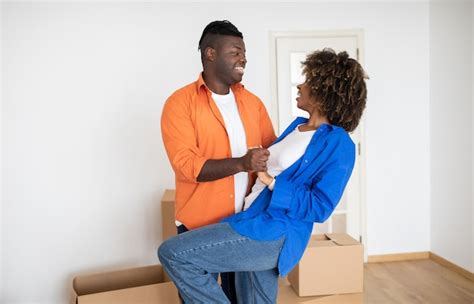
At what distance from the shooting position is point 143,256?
3725 mm

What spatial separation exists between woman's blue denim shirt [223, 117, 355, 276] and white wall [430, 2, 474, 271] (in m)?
2.52

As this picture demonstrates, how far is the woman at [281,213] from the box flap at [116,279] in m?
1.31

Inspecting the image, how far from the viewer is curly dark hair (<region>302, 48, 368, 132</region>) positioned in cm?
178

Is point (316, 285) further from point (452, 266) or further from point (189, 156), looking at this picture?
point (452, 266)

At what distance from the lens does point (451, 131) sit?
3947 millimetres

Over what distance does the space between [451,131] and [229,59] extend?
2.72 meters

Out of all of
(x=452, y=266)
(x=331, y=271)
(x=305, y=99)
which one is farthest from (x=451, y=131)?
(x=305, y=99)

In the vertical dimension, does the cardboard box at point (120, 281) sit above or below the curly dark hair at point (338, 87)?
below

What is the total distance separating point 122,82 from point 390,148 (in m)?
2.37

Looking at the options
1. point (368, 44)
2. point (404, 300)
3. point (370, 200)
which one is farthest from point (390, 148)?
point (404, 300)

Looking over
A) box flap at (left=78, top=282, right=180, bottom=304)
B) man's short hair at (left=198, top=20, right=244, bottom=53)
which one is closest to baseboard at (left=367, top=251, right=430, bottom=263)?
box flap at (left=78, top=282, right=180, bottom=304)

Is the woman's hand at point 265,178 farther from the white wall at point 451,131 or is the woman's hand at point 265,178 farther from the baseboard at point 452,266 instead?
the baseboard at point 452,266

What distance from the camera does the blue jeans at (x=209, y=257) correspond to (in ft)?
5.25

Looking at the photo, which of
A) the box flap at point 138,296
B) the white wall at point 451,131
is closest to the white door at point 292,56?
the white wall at point 451,131
